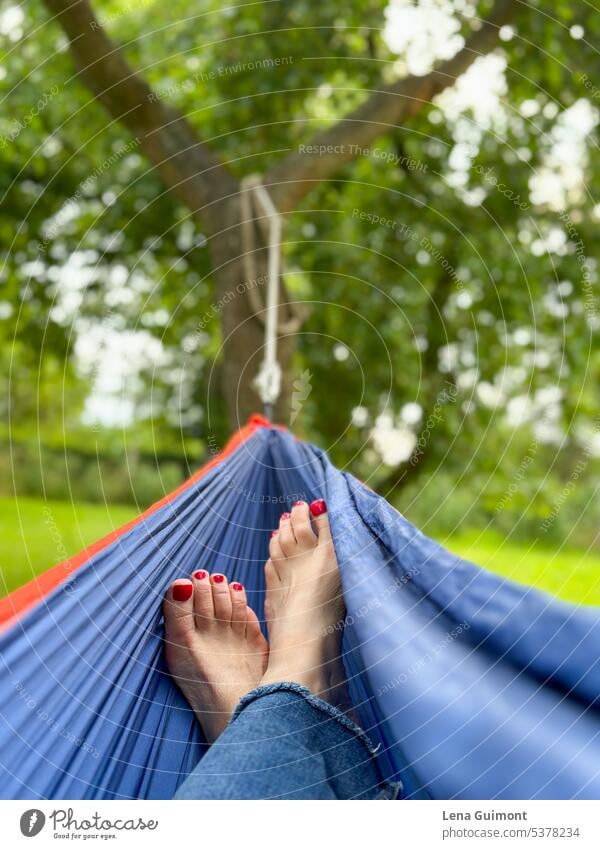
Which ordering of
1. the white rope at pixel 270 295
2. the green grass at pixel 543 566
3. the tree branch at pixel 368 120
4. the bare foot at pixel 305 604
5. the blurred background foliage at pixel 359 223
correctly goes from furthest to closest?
the green grass at pixel 543 566, the blurred background foliage at pixel 359 223, the tree branch at pixel 368 120, the white rope at pixel 270 295, the bare foot at pixel 305 604

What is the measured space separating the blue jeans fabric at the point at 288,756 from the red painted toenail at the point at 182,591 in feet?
0.54

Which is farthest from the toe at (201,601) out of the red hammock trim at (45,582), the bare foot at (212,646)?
the red hammock trim at (45,582)

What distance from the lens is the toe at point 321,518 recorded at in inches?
47.2

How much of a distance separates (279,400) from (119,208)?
48.7 inches

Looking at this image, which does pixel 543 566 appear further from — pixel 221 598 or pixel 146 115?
pixel 221 598

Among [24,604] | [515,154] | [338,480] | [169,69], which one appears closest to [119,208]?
[169,69]

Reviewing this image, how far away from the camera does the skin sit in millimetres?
1028

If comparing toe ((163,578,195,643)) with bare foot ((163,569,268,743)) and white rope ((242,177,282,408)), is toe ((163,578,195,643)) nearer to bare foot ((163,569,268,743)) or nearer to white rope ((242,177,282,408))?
bare foot ((163,569,268,743))

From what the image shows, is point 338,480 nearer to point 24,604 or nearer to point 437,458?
point 24,604

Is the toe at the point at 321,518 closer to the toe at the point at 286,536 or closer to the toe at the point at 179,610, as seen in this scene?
the toe at the point at 286,536

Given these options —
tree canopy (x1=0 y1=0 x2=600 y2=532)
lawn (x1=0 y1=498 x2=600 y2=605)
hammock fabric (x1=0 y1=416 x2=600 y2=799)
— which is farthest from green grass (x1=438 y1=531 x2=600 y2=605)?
hammock fabric (x1=0 y1=416 x2=600 y2=799)

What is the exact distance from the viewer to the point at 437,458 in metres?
3.03

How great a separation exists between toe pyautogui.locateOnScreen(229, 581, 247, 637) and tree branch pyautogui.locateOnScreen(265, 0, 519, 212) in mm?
913
